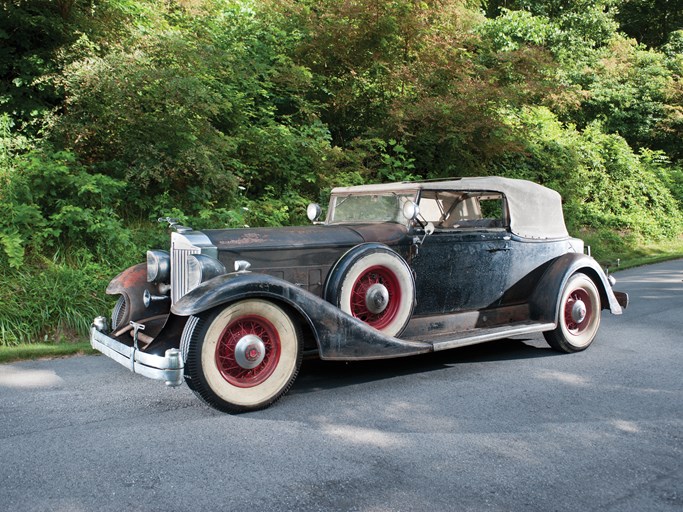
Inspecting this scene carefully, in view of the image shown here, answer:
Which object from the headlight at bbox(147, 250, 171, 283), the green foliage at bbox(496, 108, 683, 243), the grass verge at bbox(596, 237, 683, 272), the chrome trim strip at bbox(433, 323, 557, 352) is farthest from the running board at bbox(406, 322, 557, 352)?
the green foliage at bbox(496, 108, 683, 243)

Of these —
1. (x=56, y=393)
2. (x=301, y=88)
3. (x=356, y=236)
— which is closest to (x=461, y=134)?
(x=301, y=88)

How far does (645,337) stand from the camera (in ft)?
20.5

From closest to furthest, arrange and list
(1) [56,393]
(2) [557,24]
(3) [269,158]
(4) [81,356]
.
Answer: (1) [56,393] < (4) [81,356] < (3) [269,158] < (2) [557,24]

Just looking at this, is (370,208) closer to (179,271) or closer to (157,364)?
(179,271)

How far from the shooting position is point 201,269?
4379 mm

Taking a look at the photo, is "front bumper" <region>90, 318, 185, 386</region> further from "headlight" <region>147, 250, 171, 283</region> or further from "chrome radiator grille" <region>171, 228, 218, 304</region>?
"headlight" <region>147, 250, 171, 283</region>

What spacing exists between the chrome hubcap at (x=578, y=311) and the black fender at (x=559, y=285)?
0.83 feet

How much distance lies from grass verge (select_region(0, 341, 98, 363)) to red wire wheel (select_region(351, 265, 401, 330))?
8.66 ft

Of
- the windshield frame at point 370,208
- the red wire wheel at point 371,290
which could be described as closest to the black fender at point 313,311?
the red wire wheel at point 371,290

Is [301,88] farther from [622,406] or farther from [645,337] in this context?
[622,406]

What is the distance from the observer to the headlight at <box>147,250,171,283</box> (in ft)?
16.2

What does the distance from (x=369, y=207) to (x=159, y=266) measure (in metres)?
2.02

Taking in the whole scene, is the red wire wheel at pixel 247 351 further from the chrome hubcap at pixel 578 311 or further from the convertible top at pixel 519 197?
the chrome hubcap at pixel 578 311

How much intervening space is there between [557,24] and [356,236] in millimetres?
17829
